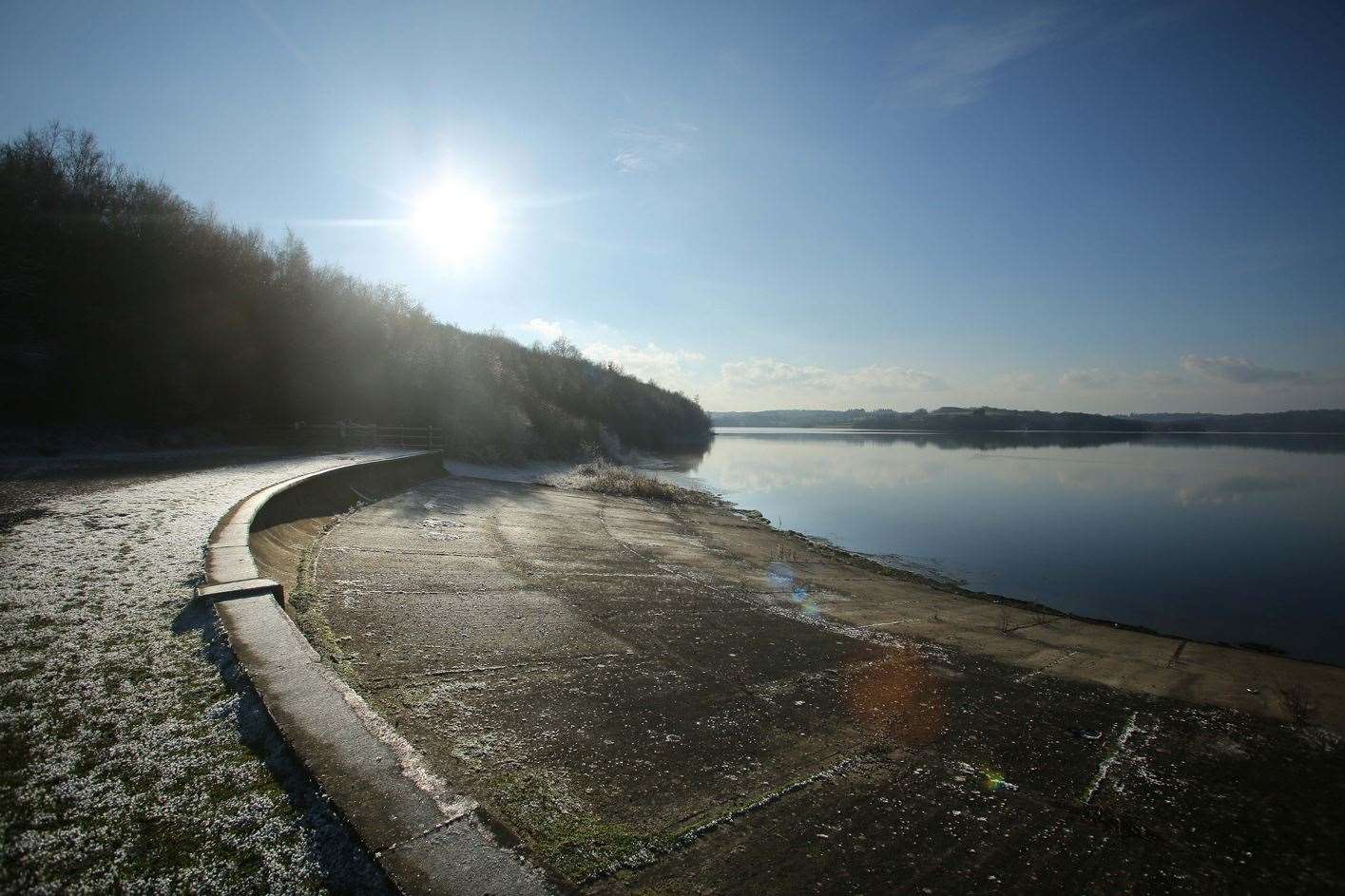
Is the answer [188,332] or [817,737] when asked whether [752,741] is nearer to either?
[817,737]

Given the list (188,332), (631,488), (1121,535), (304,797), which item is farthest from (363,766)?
(188,332)

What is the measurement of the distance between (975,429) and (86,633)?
181 meters

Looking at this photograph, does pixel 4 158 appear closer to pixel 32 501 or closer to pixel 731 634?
pixel 32 501

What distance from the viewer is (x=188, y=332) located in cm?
2370

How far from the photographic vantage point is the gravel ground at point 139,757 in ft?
7.08

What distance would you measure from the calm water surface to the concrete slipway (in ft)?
17.1

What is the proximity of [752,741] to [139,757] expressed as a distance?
3.43m

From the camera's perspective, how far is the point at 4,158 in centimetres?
2105

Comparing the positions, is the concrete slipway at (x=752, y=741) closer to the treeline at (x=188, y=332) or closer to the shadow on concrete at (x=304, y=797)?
the shadow on concrete at (x=304, y=797)

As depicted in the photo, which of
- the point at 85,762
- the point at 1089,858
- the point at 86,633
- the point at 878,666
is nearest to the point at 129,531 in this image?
the point at 86,633

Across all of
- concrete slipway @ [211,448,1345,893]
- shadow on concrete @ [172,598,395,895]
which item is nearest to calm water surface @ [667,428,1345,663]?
concrete slipway @ [211,448,1345,893]

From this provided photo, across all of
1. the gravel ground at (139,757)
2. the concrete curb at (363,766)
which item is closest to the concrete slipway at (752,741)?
the concrete curb at (363,766)

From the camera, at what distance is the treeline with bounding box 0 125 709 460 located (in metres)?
19.7

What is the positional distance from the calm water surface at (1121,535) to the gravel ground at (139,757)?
48.4 ft
